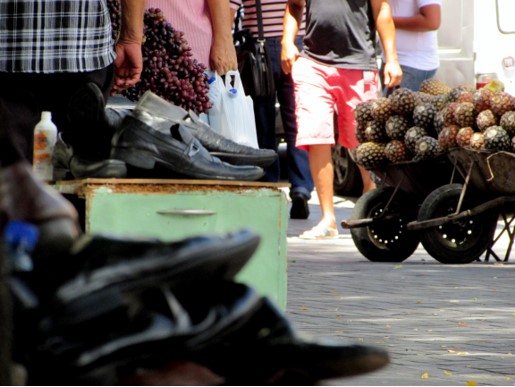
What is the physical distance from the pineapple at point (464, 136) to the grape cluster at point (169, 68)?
330 cm

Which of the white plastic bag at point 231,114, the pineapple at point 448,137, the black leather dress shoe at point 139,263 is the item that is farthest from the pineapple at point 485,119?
the black leather dress shoe at point 139,263

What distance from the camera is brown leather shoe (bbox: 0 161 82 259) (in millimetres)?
1649

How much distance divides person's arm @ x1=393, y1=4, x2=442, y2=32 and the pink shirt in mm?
4738

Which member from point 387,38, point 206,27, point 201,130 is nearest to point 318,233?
point 387,38

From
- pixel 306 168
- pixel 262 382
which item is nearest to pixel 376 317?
pixel 262 382

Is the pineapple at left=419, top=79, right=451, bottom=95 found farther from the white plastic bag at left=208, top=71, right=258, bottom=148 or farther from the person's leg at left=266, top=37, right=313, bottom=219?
the white plastic bag at left=208, top=71, right=258, bottom=148

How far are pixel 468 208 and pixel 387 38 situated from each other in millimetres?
1681

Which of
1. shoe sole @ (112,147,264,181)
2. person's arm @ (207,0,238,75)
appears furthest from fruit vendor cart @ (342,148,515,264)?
shoe sole @ (112,147,264,181)

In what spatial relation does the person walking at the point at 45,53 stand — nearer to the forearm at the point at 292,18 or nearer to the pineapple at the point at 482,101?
the pineapple at the point at 482,101

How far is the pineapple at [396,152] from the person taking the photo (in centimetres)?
896

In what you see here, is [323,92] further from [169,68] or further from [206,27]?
[169,68]

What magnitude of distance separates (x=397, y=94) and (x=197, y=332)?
24.5 feet

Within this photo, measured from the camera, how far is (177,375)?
5.84 feet

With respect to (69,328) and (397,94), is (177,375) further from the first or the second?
(397,94)
